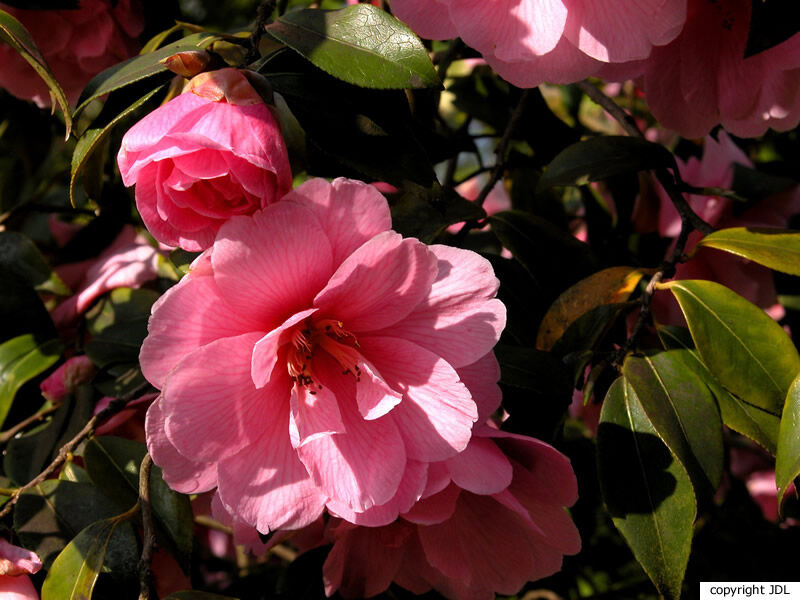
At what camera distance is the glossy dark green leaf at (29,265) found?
1.11 metres

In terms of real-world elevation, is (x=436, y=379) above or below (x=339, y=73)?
below

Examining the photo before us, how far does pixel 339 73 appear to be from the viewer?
2.35ft

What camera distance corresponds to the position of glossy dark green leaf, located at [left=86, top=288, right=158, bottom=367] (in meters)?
0.99

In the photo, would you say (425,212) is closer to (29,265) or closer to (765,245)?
(765,245)

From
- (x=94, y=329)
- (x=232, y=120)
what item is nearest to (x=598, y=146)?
(x=232, y=120)

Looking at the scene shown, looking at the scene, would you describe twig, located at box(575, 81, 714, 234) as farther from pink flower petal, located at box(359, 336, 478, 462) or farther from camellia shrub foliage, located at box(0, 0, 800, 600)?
pink flower petal, located at box(359, 336, 478, 462)

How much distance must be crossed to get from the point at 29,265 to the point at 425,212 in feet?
1.95

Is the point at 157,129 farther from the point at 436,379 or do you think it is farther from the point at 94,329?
the point at 94,329

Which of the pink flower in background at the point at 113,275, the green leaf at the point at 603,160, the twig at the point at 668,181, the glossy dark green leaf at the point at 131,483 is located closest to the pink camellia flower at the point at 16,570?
the glossy dark green leaf at the point at 131,483

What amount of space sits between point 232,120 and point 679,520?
1.71ft

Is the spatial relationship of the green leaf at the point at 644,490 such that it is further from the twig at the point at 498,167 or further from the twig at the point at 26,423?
the twig at the point at 26,423

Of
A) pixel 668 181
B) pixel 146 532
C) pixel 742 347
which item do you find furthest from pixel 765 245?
pixel 146 532

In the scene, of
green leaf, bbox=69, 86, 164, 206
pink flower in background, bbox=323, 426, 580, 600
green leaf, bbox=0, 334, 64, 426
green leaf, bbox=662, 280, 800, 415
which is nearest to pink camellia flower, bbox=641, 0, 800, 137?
green leaf, bbox=662, 280, 800, 415

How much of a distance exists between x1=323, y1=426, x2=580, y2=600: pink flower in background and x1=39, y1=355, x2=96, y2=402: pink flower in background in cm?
38
